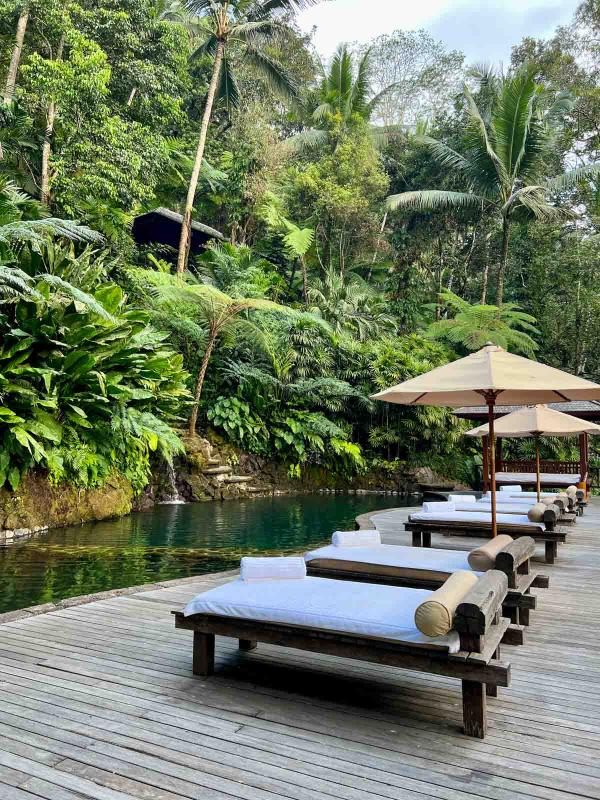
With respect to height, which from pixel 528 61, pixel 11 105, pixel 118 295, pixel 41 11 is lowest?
pixel 118 295

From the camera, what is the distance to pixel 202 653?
2.82 meters

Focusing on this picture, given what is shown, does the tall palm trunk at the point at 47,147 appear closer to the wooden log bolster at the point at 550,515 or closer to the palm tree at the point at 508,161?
the palm tree at the point at 508,161

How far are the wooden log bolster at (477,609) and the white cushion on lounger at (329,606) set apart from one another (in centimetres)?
9

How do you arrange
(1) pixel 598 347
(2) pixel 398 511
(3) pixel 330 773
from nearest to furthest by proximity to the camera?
(3) pixel 330 773 → (2) pixel 398 511 → (1) pixel 598 347

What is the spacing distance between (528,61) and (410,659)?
25.1 meters

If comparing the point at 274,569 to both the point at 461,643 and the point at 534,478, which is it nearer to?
the point at 461,643

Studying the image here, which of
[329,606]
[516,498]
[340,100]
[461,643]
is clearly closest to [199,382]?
[516,498]

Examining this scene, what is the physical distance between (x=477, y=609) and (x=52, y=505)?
775 centimetres

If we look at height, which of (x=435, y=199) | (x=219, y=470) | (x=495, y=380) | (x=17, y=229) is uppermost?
(x=435, y=199)

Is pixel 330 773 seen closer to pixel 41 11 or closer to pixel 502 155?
pixel 41 11

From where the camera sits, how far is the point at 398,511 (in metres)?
9.22

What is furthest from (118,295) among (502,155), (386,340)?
(502,155)

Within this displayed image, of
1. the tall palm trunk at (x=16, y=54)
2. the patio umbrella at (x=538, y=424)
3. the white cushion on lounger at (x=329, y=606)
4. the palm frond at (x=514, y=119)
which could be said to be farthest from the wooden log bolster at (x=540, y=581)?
the palm frond at (x=514, y=119)

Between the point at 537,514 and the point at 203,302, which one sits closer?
the point at 537,514
